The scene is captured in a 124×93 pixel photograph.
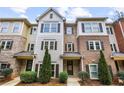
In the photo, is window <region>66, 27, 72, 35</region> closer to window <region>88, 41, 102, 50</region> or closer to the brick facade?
the brick facade

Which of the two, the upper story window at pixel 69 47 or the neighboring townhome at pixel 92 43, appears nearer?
the neighboring townhome at pixel 92 43

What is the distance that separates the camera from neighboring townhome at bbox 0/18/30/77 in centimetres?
1079

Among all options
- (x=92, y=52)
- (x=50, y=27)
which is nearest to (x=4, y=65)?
(x=50, y=27)

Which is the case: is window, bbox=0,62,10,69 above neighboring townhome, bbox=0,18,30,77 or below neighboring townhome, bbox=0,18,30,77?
below

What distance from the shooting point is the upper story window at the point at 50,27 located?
11773 mm

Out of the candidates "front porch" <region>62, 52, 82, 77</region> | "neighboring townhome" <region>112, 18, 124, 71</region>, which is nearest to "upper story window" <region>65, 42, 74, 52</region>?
"front porch" <region>62, 52, 82, 77</region>

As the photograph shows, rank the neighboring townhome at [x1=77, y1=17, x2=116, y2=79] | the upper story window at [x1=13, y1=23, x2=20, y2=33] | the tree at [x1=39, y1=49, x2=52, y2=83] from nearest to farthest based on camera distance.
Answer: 1. the tree at [x1=39, y1=49, x2=52, y2=83]
2. the neighboring townhome at [x1=77, y1=17, x2=116, y2=79]
3. the upper story window at [x1=13, y1=23, x2=20, y2=33]

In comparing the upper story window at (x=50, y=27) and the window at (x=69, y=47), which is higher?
the upper story window at (x=50, y=27)

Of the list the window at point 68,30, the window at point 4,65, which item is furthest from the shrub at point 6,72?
the window at point 68,30

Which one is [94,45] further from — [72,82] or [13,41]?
[13,41]

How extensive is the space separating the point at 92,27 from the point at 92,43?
71.9 inches

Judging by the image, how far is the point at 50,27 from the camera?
11891mm

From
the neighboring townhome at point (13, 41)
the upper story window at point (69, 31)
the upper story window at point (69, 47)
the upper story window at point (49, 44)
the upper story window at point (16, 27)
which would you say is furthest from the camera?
the upper story window at point (69, 31)

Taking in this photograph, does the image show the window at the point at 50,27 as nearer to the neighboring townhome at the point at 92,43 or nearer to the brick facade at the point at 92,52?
the neighboring townhome at the point at 92,43
